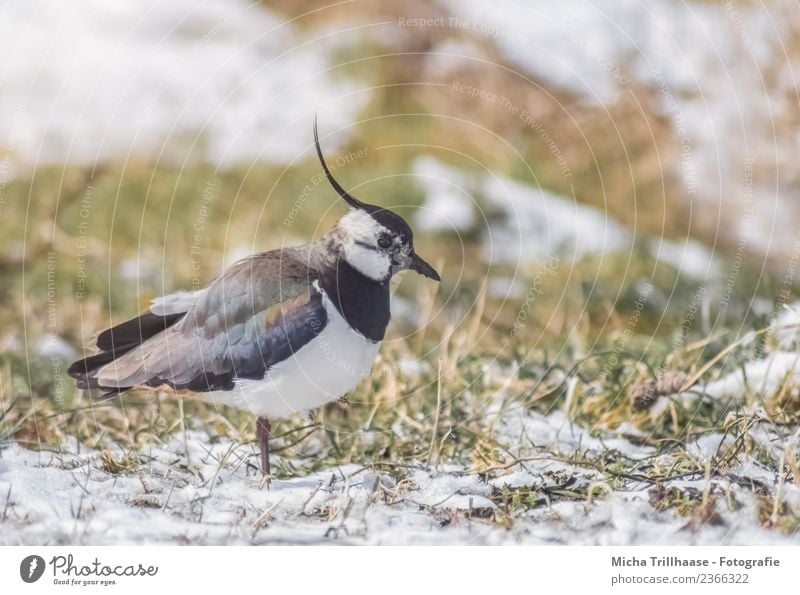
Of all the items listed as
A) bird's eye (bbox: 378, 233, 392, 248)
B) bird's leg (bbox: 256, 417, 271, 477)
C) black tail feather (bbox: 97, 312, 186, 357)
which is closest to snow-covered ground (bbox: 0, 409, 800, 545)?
bird's leg (bbox: 256, 417, 271, 477)

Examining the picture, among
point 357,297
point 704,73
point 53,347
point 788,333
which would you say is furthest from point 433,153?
point 357,297

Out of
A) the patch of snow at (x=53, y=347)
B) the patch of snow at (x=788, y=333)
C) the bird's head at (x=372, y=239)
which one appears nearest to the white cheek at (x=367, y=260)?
the bird's head at (x=372, y=239)

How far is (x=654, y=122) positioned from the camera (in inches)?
214

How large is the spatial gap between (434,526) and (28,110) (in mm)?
4219

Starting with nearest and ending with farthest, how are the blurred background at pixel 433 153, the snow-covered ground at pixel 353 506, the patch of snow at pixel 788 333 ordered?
the snow-covered ground at pixel 353 506
the patch of snow at pixel 788 333
the blurred background at pixel 433 153

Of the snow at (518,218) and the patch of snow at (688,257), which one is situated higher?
the snow at (518,218)

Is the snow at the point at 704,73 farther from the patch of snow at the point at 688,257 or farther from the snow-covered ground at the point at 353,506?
the snow-covered ground at the point at 353,506

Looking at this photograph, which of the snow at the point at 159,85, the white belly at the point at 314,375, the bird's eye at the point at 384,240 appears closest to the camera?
the white belly at the point at 314,375

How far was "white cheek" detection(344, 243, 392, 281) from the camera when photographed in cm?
273

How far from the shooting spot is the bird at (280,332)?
2.64 m

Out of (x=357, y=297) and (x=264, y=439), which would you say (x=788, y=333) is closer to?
(x=357, y=297)

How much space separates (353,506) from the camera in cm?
260

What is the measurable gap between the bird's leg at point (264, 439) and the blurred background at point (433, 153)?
1.30 meters

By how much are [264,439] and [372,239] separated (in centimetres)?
62
